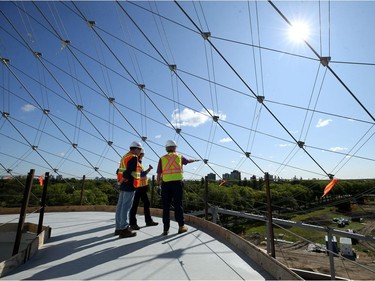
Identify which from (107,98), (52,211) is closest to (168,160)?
(107,98)

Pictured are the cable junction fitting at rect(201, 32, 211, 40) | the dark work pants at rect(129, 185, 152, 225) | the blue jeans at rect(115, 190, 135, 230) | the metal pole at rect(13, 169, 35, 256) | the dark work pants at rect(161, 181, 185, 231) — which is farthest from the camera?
the cable junction fitting at rect(201, 32, 211, 40)

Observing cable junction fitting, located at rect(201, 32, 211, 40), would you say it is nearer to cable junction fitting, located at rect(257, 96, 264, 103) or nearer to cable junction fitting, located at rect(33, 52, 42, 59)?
cable junction fitting, located at rect(257, 96, 264, 103)

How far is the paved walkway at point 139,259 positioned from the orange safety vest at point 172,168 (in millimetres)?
1015

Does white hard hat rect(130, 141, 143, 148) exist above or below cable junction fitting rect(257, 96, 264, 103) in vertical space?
below

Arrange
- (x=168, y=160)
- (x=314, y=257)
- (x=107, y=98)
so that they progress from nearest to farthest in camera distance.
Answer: (x=168, y=160), (x=107, y=98), (x=314, y=257)

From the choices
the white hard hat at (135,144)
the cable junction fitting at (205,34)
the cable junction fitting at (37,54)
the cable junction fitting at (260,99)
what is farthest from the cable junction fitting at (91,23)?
the cable junction fitting at (260,99)

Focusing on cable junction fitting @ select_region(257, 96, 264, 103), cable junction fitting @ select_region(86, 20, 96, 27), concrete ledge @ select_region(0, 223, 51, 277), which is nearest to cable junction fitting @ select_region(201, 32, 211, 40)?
cable junction fitting @ select_region(257, 96, 264, 103)

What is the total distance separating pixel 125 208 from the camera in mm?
4336

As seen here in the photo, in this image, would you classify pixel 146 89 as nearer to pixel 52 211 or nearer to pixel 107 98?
pixel 107 98

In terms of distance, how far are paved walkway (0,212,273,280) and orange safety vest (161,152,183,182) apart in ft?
3.33

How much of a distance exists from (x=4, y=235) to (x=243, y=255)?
5590 mm

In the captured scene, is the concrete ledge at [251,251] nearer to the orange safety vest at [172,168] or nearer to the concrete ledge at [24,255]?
the concrete ledge at [24,255]

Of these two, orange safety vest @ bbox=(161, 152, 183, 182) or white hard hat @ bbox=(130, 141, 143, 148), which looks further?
white hard hat @ bbox=(130, 141, 143, 148)

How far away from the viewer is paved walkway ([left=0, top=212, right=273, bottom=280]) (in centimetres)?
266
